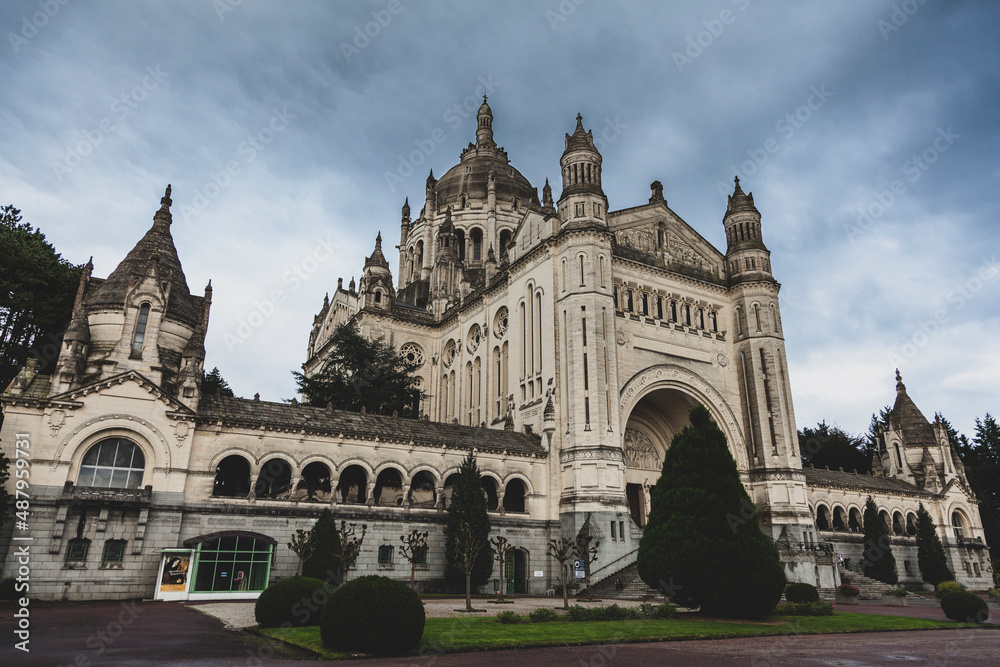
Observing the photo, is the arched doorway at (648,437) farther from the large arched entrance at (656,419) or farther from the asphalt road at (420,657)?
the asphalt road at (420,657)

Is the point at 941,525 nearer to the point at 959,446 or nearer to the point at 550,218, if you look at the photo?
the point at 959,446

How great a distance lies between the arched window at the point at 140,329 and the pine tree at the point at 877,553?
163 feet

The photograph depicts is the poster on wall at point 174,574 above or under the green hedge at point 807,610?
above

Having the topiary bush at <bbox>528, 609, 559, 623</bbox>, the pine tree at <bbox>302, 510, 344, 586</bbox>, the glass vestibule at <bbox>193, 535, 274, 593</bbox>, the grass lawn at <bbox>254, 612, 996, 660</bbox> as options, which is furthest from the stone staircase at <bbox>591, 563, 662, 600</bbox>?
the glass vestibule at <bbox>193, 535, 274, 593</bbox>

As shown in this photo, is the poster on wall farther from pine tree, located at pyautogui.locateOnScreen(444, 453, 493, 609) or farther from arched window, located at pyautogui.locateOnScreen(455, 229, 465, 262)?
arched window, located at pyautogui.locateOnScreen(455, 229, 465, 262)

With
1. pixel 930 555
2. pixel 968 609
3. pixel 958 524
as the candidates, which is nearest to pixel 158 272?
pixel 968 609

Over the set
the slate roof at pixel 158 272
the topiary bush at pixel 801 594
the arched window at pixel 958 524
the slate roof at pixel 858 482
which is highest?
the slate roof at pixel 158 272

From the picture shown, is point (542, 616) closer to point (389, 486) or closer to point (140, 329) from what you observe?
point (389, 486)

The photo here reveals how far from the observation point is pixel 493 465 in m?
35.8

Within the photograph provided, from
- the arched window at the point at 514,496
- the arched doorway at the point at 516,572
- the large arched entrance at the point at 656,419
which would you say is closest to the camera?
the arched doorway at the point at 516,572

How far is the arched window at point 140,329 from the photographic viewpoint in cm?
2884

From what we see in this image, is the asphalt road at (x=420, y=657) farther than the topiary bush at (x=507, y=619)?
No

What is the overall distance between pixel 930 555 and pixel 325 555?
46.8 meters

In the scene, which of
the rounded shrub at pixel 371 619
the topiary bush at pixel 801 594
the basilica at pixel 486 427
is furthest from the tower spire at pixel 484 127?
the rounded shrub at pixel 371 619
